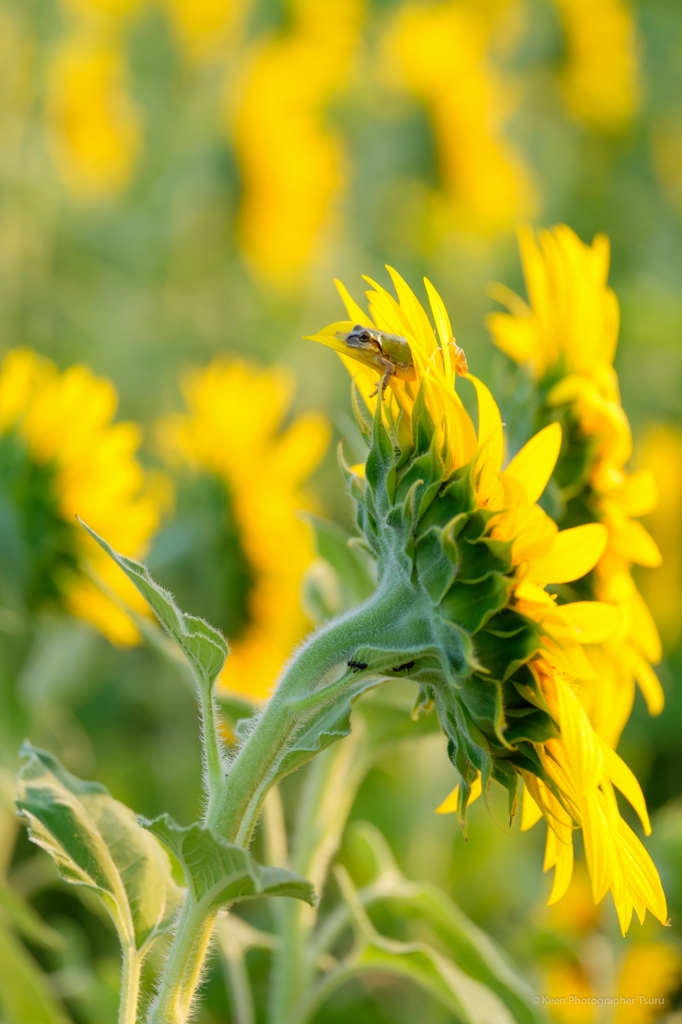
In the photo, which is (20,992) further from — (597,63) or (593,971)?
(597,63)

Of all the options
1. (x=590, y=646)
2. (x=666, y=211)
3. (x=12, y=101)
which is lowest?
(x=590, y=646)

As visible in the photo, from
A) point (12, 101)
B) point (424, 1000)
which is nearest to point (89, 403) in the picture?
point (424, 1000)

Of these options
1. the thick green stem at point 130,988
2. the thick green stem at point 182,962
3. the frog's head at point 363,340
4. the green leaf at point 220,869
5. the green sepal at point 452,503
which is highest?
the frog's head at point 363,340

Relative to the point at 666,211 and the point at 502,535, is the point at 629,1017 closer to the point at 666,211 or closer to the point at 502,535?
the point at 502,535

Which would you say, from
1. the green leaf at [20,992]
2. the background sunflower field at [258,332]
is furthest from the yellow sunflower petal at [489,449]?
the green leaf at [20,992]

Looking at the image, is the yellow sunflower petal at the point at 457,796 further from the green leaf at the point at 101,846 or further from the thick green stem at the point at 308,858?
the thick green stem at the point at 308,858
